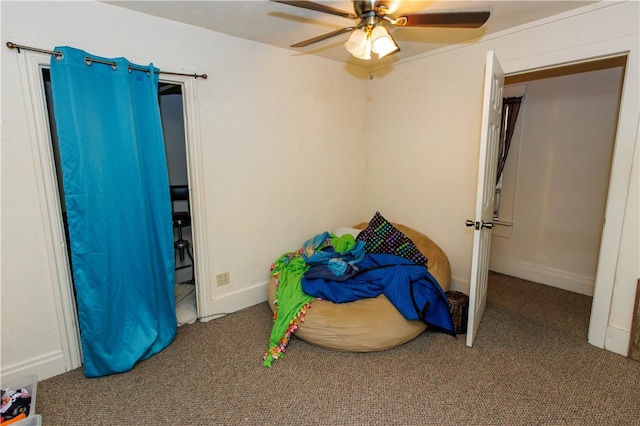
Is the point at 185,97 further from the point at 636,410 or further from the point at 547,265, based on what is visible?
the point at 547,265

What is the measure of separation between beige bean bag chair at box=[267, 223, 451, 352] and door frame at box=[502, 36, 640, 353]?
1230 mm

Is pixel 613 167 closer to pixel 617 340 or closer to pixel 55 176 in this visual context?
pixel 617 340

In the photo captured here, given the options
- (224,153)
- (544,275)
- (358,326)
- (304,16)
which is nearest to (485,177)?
(358,326)

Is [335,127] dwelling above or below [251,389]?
above

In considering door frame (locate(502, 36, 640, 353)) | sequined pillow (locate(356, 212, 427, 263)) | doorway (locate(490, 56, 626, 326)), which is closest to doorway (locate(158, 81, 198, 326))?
sequined pillow (locate(356, 212, 427, 263))

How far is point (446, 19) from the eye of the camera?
1.68 meters

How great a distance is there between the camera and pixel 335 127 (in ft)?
11.0

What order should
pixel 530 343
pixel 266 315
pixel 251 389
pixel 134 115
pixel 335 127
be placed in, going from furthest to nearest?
1. pixel 335 127
2. pixel 266 315
3. pixel 530 343
4. pixel 134 115
5. pixel 251 389

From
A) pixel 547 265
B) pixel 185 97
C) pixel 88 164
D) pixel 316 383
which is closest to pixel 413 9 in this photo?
pixel 185 97

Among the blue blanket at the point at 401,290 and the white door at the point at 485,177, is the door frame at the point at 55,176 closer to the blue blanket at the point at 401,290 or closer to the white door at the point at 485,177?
the blue blanket at the point at 401,290

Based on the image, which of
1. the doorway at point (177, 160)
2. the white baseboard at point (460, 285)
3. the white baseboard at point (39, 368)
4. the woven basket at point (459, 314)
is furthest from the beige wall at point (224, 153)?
the woven basket at point (459, 314)

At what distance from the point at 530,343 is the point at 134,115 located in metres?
3.16

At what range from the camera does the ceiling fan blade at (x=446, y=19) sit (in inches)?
64.4

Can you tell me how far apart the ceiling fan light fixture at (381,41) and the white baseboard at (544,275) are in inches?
118
